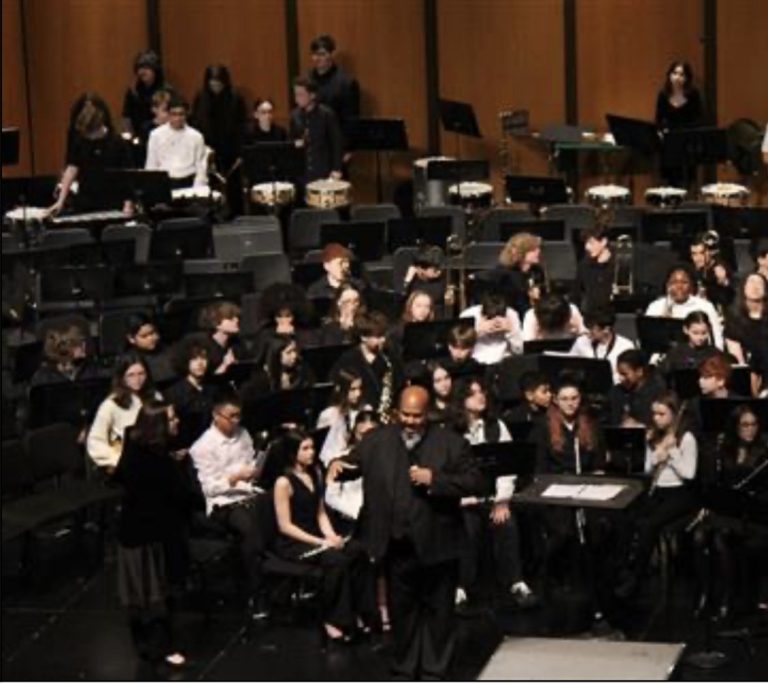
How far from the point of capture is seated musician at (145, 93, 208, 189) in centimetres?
1648

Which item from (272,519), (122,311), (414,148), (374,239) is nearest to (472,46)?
(414,148)

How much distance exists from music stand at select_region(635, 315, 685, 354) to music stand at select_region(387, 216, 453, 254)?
290cm

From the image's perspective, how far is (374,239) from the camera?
15086 mm

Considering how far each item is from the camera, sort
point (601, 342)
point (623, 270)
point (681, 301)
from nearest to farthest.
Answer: point (601, 342)
point (681, 301)
point (623, 270)

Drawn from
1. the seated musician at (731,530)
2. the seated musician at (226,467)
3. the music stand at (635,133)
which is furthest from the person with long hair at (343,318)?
the music stand at (635,133)

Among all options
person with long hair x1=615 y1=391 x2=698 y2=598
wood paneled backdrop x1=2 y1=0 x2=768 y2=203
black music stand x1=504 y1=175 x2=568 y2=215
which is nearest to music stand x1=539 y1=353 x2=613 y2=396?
person with long hair x1=615 y1=391 x2=698 y2=598

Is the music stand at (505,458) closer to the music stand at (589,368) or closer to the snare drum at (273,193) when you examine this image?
the music stand at (589,368)

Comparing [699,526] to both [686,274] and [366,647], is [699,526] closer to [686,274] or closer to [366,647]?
[366,647]

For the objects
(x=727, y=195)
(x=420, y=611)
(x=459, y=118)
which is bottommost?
(x=420, y=611)

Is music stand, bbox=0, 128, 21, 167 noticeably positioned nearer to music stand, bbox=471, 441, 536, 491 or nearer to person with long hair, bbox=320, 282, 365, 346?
person with long hair, bbox=320, 282, 365, 346

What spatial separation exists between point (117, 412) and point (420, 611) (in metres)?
2.31

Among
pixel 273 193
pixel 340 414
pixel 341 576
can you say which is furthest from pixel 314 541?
pixel 273 193

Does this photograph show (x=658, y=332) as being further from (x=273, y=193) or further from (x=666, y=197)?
(x=273, y=193)

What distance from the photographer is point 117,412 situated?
37.2ft
